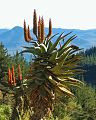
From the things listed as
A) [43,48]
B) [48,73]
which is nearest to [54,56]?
[43,48]

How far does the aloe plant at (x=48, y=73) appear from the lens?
13.4 meters

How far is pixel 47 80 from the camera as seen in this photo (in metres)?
13.6

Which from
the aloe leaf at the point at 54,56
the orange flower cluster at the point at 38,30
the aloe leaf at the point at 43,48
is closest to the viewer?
the orange flower cluster at the point at 38,30

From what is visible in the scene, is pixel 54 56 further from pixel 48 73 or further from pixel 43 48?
pixel 48 73

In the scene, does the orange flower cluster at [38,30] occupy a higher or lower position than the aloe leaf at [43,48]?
higher

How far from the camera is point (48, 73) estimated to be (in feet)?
Answer: 44.8

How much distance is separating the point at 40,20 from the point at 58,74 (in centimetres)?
216

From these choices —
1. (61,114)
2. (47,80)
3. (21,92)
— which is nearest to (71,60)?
(47,80)

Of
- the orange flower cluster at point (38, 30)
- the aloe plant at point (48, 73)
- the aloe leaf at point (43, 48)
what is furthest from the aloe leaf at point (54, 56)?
the orange flower cluster at point (38, 30)

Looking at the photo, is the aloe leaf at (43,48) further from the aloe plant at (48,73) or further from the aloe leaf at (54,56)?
the aloe leaf at (54,56)

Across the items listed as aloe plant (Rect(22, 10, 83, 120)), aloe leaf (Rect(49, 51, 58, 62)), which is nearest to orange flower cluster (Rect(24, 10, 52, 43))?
aloe plant (Rect(22, 10, 83, 120))

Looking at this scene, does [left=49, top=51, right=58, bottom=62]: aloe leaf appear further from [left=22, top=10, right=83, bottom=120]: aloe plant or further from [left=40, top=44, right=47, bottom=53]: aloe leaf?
[left=40, top=44, right=47, bottom=53]: aloe leaf

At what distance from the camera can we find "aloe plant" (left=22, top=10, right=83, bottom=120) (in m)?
13.4

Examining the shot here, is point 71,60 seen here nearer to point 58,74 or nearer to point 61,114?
point 58,74
